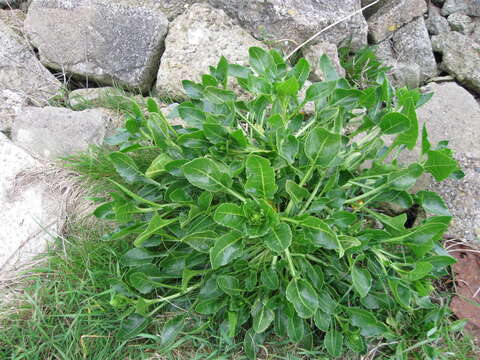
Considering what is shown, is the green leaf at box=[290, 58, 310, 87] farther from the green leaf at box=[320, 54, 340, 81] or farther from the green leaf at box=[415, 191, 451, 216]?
the green leaf at box=[415, 191, 451, 216]

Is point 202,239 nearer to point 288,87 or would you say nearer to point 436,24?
point 288,87

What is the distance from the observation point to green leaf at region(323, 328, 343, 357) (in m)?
1.62

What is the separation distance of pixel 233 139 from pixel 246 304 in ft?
2.27

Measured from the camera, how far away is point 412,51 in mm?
3086

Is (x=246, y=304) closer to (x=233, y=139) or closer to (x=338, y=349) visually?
(x=338, y=349)

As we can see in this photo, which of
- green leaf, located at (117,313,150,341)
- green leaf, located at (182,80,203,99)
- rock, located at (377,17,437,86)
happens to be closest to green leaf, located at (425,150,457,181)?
green leaf, located at (182,80,203,99)

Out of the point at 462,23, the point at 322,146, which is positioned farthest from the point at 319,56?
the point at 322,146

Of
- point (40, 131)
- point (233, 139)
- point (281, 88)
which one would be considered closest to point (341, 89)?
point (281, 88)

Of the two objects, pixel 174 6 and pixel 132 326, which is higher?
pixel 174 6

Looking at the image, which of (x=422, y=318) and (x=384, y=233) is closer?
(x=384, y=233)

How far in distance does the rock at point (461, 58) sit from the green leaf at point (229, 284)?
2415mm

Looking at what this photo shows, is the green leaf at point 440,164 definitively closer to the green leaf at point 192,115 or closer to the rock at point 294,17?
the green leaf at point 192,115

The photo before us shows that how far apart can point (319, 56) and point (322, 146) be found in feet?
4.85

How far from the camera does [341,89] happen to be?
1.73 metres
